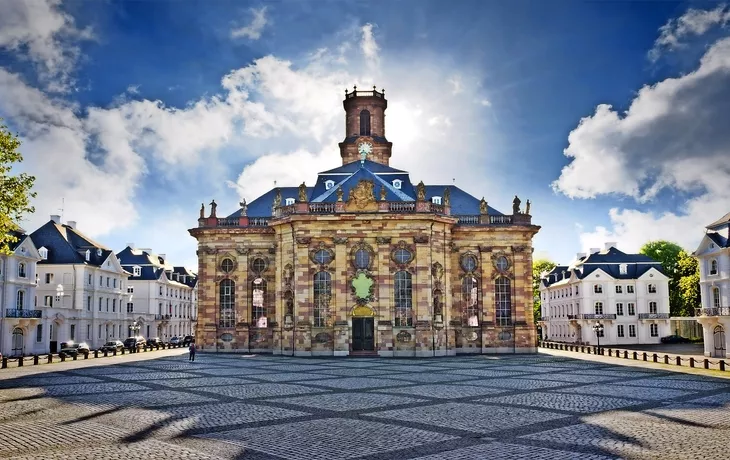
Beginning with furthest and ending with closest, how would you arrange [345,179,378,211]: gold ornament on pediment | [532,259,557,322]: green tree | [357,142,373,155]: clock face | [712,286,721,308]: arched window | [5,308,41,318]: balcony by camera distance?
[532,259,557,322]: green tree
[357,142,373,155]: clock face
[5,308,41,318]: balcony
[712,286,721,308]: arched window
[345,179,378,211]: gold ornament on pediment

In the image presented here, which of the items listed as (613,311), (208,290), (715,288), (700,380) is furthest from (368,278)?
(613,311)

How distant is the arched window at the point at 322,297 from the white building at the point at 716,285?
32810mm

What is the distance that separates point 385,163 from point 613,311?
38.6 m

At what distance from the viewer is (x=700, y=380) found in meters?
32.8

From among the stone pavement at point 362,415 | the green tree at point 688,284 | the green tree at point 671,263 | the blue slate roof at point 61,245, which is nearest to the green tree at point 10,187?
the stone pavement at point 362,415

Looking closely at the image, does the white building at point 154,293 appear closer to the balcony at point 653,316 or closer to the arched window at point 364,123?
the arched window at point 364,123

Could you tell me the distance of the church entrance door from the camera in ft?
174

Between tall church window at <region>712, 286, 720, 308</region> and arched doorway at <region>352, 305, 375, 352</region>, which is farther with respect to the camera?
tall church window at <region>712, 286, 720, 308</region>

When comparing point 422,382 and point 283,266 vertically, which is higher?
point 283,266

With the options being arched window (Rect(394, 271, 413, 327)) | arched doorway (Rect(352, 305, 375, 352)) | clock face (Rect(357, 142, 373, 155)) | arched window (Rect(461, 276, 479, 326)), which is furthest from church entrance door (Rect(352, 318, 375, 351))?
clock face (Rect(357, 142, 373, 155))

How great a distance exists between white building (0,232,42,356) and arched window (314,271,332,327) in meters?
26.3

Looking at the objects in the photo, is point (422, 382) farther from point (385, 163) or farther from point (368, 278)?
point (385, 163)

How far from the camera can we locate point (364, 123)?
2982 inches

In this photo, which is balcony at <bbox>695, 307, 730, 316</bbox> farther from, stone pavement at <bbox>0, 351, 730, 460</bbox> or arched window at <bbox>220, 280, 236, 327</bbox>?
arched window at <bbox>220, 280, 236, 327</bbox>
